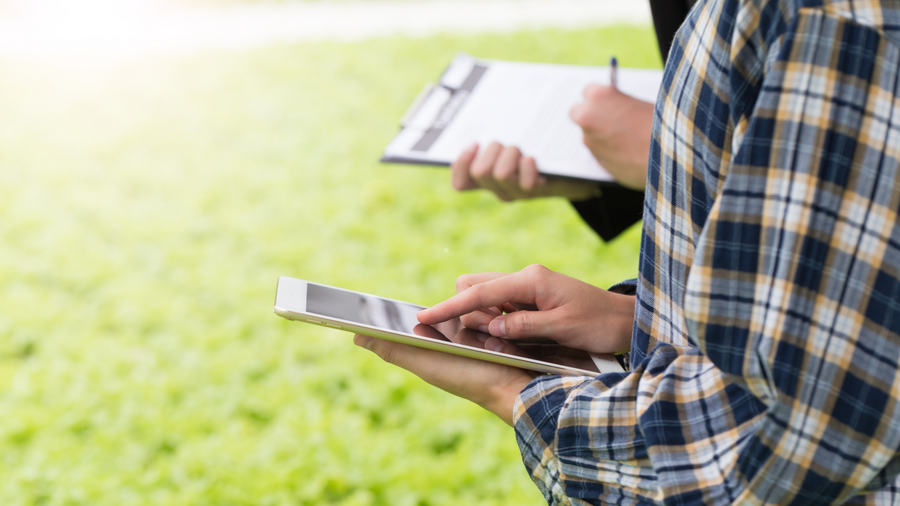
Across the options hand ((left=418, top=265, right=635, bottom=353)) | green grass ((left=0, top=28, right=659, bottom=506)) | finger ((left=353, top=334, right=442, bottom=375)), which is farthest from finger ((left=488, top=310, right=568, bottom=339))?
green grass ((left=0, top=28, right=659, bottom=506))

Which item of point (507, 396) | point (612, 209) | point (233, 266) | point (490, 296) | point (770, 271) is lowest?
point (233, 266)

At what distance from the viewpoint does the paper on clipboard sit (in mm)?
1483

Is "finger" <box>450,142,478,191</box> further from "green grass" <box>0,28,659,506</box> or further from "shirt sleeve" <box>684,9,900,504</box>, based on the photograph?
"green grass" <box>0,28,659,506</box>

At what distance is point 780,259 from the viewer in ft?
1.98

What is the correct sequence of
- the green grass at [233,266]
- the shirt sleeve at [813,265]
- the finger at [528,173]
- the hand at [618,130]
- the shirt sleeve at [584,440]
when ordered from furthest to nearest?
the green grass at [233,266]
the finger at [528,173]
the hand at [618,130]
the shirt sleeve at [584,440]
the shirt sleeve at [813,265]

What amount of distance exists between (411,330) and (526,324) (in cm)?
16

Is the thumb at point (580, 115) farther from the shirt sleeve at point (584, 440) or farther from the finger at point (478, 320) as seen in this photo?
the shirt sleeve at point (584, 440)

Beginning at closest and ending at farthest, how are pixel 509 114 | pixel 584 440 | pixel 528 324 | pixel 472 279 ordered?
pixel 584 440
pixel 528 324
pixel 472 279
pixel 509 114

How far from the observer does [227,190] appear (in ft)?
12.4

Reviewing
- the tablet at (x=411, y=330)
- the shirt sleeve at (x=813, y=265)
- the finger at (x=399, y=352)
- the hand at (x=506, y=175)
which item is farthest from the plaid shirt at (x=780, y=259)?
the hand at (x=506, y=175)

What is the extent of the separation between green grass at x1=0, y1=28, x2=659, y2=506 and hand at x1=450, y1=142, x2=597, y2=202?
41.8 inches

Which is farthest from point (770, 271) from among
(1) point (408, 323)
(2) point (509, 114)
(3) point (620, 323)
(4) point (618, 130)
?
(2) point (509, 114)

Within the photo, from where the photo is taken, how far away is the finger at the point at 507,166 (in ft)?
4.81

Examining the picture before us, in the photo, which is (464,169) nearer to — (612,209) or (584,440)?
(612,209)
